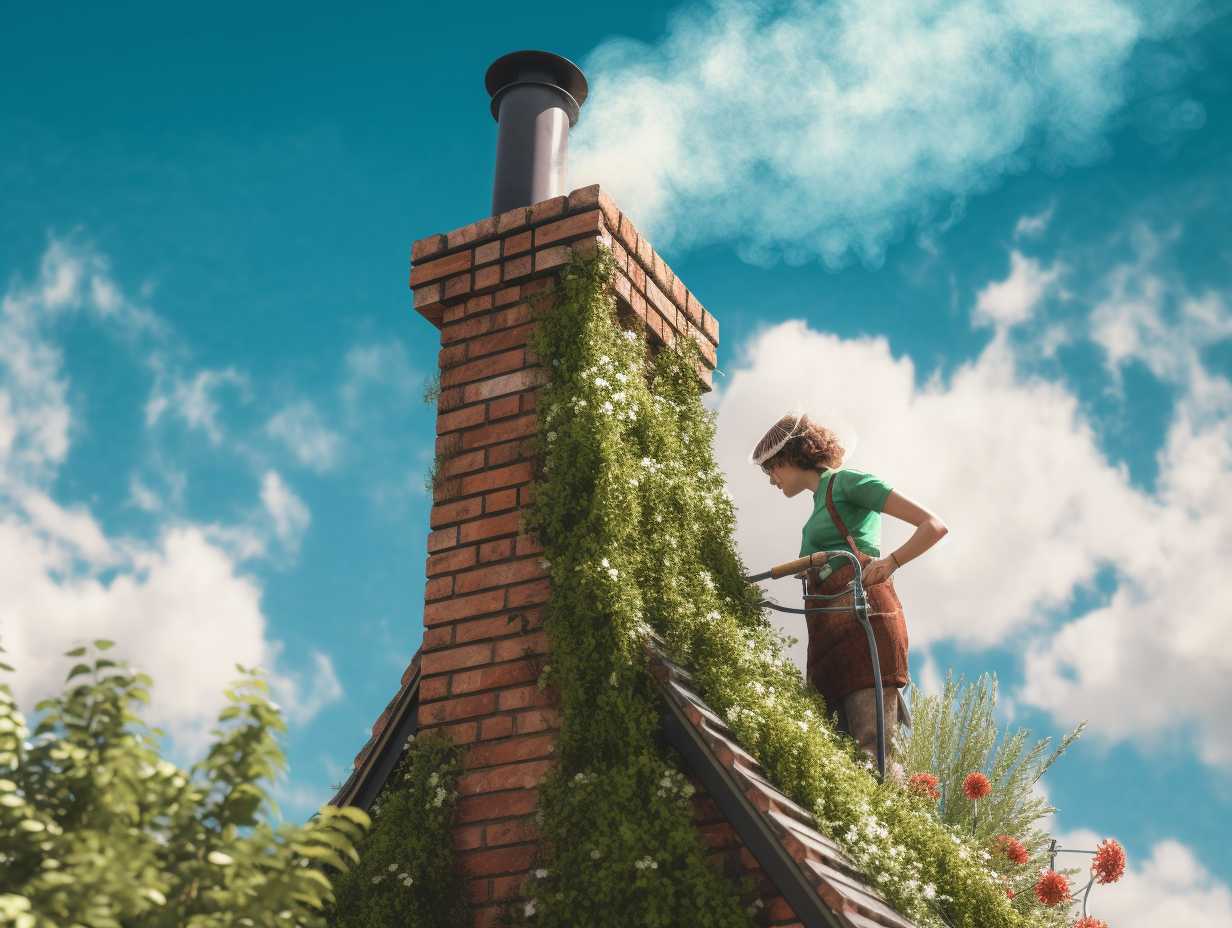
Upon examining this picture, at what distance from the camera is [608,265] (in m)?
5.56

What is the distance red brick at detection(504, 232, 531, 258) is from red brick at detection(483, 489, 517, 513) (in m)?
1.14

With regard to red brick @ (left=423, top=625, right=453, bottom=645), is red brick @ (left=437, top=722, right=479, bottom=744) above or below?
below

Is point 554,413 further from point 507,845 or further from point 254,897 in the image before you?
point 254,897

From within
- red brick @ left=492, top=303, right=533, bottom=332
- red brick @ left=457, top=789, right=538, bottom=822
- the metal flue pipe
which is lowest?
red brick @ left=457, top=789, right=538, bottom=822

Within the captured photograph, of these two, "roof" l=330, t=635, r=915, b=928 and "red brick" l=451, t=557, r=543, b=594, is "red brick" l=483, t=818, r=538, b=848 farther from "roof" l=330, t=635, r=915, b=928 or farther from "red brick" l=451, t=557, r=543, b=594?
"red brick" l=451, t=557, r=543, b=594

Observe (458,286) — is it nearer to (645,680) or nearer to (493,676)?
(493,676)

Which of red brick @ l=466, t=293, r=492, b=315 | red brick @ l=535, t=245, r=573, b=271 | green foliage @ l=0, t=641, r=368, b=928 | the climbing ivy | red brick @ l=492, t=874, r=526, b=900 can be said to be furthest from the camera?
red brick @ l=466, t=293, r=492, b=315

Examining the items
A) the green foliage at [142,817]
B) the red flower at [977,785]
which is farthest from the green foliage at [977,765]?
the green foliage at [142,817]

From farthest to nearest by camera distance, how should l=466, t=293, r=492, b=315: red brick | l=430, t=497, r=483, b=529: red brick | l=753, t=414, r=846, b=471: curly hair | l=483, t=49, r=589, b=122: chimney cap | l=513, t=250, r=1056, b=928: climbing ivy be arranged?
l=483, t=49, r=589, b=122: chimney cap < l=753, t=414, r=846, b=471: curly hair < l=466, t=293, r=492, b=315: red brick < l=430, t=497, r=483, b=529: red brick < l=513, t=250, r=1056, b=928: climbing ivy

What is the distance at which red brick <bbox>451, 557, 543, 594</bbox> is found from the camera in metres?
5.22

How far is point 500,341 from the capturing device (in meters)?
5.76

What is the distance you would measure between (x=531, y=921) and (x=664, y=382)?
2.47 m

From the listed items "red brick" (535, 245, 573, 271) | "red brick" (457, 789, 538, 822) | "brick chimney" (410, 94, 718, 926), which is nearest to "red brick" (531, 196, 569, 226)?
"brick chimney" (410, 94, 718, 926)

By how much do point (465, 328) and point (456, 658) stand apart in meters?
1.57
